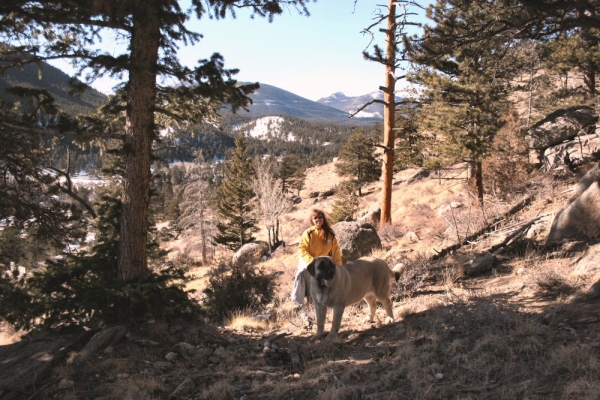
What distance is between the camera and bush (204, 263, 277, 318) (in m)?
9.17

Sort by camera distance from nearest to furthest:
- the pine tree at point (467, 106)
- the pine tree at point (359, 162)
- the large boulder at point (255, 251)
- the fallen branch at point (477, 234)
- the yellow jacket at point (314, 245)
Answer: the yellow jacket at point (314, 245), the fallen branch at point (477, 234), the pine tree at point (467, 106), the large boulder at point (255, 251), the pine tree at point (359, 162)

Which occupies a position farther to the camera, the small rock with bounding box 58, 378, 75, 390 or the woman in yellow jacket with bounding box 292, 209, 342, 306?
the woman in yellow jacket with bounding box 292, 209, 342, 306

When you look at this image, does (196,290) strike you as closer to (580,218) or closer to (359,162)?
(580,218)

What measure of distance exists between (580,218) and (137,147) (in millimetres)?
7460

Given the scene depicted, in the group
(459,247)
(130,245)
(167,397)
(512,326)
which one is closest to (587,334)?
(512,326)

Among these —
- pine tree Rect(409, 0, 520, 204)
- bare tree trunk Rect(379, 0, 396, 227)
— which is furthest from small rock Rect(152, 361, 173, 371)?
pine tree Rect(409, 0, 520, 204)

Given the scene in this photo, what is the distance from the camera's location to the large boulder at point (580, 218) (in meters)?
6.45

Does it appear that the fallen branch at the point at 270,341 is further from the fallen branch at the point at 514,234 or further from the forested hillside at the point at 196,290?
the fallen branch at the point at 514,234

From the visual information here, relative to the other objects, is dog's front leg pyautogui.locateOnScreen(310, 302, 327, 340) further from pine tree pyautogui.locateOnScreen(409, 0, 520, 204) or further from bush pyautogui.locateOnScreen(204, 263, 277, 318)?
pine tree pyautogui.locateOnScreen(409, 0, 520, 204)

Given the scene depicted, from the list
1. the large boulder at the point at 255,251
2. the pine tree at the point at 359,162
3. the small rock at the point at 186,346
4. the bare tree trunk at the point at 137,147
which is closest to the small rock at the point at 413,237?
the small rock at the point at 186,346

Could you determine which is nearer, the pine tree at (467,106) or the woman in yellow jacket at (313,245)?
the woman in yellow jacket at (313,245)

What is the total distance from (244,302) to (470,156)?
1052 centimetres

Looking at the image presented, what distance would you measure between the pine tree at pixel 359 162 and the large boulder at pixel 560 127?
22.0m

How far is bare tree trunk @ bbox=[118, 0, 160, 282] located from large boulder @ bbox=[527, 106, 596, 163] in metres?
14.3
